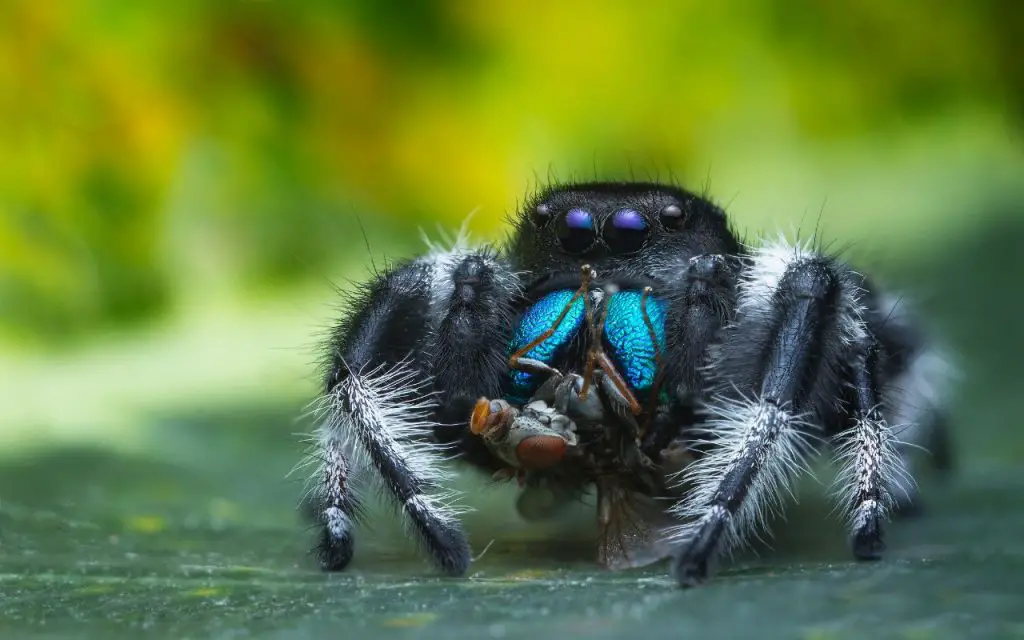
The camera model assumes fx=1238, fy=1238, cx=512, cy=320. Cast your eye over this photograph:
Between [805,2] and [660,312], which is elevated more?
[805,2]

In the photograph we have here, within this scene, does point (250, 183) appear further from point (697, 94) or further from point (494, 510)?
point (494, 510)

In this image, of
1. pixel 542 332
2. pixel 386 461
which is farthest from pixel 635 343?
pixel 386 461

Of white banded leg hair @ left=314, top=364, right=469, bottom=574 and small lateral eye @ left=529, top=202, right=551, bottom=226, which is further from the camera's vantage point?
small lateral eye @ left=529, top=202, right=551, bottom=226

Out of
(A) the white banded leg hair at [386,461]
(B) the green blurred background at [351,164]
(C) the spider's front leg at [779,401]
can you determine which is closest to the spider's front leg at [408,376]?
(A) the white banded leg hair at [386,461]

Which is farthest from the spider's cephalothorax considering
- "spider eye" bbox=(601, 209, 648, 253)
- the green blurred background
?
the green blurred background

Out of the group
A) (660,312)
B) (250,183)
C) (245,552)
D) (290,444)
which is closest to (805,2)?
(250,183)

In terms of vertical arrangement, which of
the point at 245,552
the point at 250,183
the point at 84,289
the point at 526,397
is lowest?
the point at 245,552

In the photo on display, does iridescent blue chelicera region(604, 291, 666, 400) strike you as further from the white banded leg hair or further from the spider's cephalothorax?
the white banded leg hair
